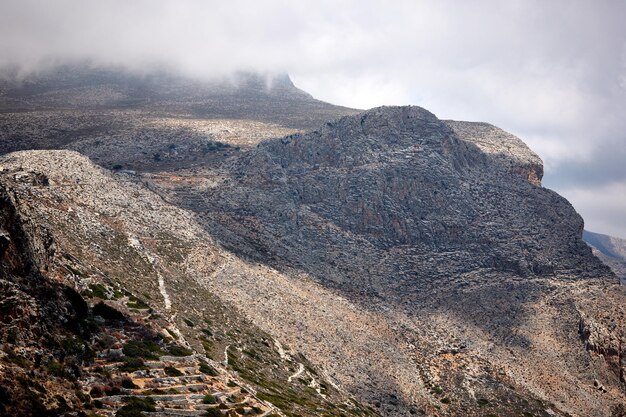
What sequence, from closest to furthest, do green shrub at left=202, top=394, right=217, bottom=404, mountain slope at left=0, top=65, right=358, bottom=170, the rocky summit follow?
the rocky summit
green shrub at left=202, top=394, right=217, bottom=404
mountain slope at left=0, top=65, right=358, bottom=170

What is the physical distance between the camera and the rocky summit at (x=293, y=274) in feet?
112

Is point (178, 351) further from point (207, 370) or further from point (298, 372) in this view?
point (298, 372)

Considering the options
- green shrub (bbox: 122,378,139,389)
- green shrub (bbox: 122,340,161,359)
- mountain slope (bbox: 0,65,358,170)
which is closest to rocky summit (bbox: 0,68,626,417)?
green shrub (bbox: 122,378,139,389)

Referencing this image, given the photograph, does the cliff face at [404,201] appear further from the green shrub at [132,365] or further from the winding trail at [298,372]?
the green shrub at [132,365]

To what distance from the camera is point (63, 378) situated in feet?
92.6

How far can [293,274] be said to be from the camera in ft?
262

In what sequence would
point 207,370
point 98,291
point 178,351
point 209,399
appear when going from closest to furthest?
1. point 209,399
2. point 207,370
3. point 178,351
4. point 98,291

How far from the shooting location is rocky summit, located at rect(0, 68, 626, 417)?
3422cm

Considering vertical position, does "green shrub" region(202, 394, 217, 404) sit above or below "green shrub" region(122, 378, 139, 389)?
below

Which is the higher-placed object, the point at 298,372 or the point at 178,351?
the point at 178,351

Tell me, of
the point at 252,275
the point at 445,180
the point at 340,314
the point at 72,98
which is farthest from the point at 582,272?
the point at 72,98

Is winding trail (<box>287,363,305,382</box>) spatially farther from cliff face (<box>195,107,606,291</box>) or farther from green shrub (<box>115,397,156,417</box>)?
cliff face (<box>195,107,606,291</box>)

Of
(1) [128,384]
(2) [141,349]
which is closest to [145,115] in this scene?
(2) [141,349]

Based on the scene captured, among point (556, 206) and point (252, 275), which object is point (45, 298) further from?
point (556, 206)
